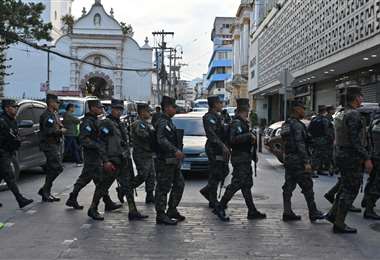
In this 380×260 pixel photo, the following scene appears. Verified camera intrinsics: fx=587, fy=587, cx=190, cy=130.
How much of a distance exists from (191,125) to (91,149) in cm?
598

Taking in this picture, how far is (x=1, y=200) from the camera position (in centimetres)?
1023

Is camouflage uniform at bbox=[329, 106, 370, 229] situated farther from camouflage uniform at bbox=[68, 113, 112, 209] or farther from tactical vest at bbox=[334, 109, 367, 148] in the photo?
camouflage uniform at bbox=[68, 113, 112, 209]

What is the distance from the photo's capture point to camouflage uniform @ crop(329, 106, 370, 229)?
7.70m

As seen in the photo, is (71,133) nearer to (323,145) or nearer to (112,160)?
(323,145)

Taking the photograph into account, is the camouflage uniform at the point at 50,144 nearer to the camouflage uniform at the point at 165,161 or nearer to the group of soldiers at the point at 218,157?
the group of soldiers at the point at 218,157

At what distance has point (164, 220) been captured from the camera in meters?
8.24

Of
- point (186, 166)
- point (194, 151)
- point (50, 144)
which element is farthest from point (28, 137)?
point (194, 151)

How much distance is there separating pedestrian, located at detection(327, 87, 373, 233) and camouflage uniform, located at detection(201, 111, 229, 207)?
192cm

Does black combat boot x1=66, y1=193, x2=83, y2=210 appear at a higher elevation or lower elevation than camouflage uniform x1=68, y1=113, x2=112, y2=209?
lower

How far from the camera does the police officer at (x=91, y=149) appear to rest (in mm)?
9008

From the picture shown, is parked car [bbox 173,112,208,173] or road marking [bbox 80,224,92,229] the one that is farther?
parked car [bbox 173,112,208,173]

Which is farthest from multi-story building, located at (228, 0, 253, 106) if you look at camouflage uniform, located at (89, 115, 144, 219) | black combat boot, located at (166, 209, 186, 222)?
black combat boot, located at (166, 209, 186, 222)

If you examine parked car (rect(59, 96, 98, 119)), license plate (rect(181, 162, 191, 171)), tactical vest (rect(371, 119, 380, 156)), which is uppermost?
parked car (rect(59, 96, 98, 119))

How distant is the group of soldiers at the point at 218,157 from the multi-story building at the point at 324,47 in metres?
9.82
